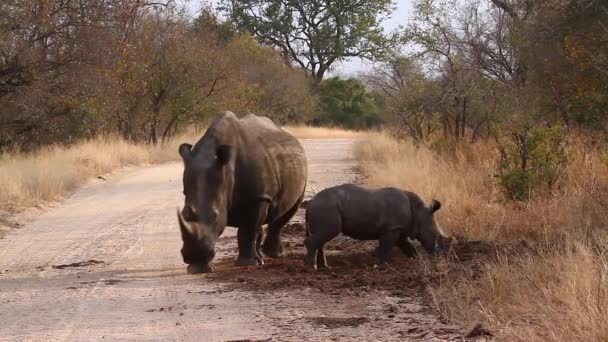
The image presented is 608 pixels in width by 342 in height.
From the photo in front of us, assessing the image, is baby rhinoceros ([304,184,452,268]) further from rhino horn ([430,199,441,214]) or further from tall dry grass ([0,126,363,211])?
tall dry grass ([0,126,363,211])

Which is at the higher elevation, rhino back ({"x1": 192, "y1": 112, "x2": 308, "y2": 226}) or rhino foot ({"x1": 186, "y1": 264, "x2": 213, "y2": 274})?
rhino back ({"x1": 192, "y1": 112, "x2": 308, "y2": 226})

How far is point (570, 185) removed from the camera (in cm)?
1138

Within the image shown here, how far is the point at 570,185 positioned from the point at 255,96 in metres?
30.0

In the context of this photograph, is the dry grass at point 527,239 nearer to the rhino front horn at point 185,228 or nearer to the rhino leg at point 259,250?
the rhino leg at point 259,250

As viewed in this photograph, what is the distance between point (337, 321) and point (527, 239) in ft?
12.4

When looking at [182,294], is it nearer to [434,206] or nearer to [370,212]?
[370,212]

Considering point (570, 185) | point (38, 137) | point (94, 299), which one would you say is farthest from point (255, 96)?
point (94, 299)

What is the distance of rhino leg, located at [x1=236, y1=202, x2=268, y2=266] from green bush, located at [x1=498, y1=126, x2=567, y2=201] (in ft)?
12.6

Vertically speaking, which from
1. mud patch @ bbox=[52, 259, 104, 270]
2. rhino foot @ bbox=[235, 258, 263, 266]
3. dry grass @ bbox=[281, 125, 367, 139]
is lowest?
dry grass @ bbox=[281, 125, 367, 139]

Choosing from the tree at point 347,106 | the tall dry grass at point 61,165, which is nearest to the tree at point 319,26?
the tree at point 347,106

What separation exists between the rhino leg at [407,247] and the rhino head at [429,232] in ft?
0.49

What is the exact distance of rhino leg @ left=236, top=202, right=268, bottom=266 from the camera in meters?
9.10

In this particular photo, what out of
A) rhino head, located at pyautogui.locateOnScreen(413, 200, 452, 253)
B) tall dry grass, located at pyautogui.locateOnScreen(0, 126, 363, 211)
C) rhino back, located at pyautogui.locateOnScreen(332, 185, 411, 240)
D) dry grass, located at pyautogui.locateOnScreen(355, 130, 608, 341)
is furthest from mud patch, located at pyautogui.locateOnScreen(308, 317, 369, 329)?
tall dry grass, located at pyautogui.locateOnScreen(0, 126, 363, 211)

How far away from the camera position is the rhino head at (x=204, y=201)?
833 centimetres
